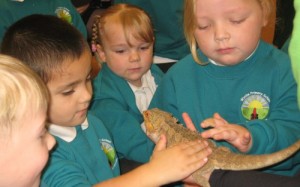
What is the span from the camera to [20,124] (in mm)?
1125

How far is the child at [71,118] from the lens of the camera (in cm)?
141

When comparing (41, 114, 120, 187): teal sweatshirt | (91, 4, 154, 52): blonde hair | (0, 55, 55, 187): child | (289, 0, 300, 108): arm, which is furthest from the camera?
(91, 4, 154, 52): blonde hair

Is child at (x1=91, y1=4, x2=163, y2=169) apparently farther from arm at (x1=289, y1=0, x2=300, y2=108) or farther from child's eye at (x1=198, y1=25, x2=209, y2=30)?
arm at (x1=289, y1=0, x2=300, y2=108)

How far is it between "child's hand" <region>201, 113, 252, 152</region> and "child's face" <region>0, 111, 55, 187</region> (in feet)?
2.04

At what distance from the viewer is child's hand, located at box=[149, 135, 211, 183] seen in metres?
1.39

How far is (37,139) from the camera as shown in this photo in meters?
1.18

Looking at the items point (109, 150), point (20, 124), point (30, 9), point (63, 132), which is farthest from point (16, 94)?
point (30, 9)

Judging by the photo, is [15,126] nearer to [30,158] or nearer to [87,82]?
[30,158]

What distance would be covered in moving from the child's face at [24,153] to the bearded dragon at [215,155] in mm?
A: 562

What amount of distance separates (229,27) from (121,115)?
0.84 metres

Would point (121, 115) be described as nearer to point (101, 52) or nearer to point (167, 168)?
point (101, 52)

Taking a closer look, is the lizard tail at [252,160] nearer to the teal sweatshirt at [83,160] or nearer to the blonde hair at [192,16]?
the teal sweatshirt at [83,160]

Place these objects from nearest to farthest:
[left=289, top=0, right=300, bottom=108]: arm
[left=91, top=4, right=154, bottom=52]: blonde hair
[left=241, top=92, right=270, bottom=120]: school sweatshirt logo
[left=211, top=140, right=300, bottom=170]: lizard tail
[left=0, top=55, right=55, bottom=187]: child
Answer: [left=289, top=0, right=300, bottom=108]: arm → [left=0, top=55, right=55, bottom=187]: child → [left=211, top=140, right=300, bottom=170]: lizard tail → [left=241, top=92, right=270, bottom=120]: school sweatshirt logo → [left=91, top=4, right=154, bottom=52]: blonde hair

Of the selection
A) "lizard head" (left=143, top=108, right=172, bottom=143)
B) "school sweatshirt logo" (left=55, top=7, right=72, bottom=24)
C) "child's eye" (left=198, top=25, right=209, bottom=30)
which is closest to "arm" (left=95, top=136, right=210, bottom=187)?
"lizard head" (left=143, top=108, right=172, bottom=143)
